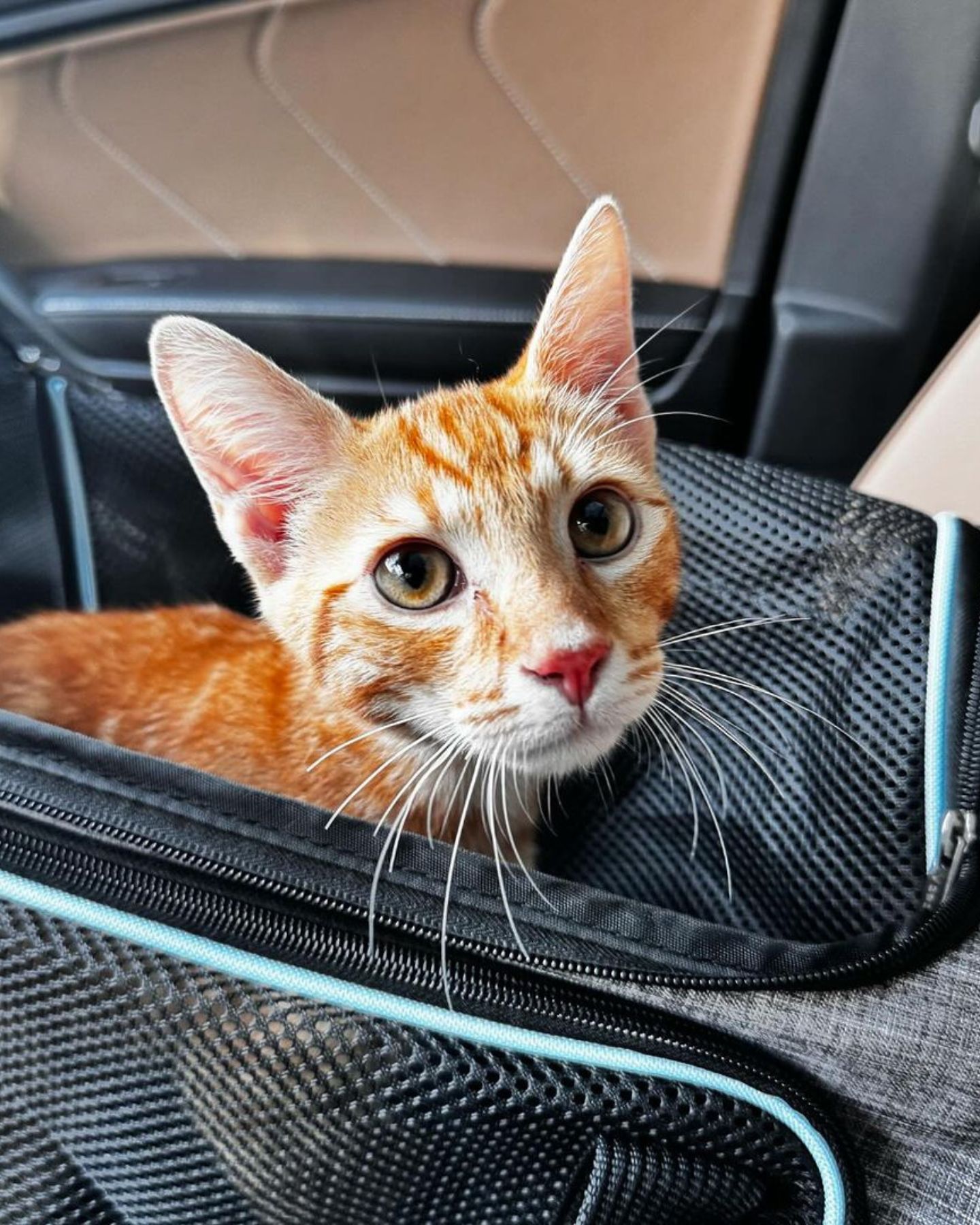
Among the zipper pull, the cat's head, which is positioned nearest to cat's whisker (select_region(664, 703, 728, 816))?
the cat's head

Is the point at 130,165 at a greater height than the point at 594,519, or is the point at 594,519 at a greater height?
the point at 130,165

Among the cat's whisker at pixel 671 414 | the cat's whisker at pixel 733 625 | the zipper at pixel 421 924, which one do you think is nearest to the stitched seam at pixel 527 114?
the cat's whisker at pixel 671 414

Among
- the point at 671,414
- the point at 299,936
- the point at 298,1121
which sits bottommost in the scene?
the point at 298,1121

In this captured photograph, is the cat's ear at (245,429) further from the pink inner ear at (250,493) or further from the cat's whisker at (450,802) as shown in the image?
the cat's whisker at (450,802)

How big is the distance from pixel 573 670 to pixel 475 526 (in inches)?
5.7

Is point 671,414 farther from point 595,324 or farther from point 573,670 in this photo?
point 573,670

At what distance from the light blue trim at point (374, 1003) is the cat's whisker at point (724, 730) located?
281mm

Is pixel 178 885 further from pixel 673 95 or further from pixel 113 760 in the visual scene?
pixel 673 95

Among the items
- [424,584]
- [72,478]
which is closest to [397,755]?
[424,584]

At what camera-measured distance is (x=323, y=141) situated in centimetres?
133

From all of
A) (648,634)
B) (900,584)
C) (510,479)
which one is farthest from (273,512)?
(900,584)

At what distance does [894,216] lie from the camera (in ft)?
3.59

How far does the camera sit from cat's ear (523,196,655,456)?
754mm

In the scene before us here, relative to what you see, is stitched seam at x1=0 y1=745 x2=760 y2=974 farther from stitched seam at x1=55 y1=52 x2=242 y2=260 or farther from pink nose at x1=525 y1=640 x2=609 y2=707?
stitched seam at x1=55 y1=52 x2=242 y2=260
